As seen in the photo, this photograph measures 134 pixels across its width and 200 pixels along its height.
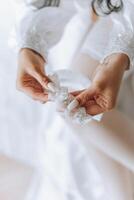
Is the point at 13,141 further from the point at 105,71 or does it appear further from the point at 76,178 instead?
the point at 105,71

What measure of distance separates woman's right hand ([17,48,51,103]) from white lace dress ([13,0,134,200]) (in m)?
0.03

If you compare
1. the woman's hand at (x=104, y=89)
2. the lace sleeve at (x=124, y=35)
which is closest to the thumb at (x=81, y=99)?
the woman's hand at (x=104, y=89)

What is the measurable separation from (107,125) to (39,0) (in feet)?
0.88

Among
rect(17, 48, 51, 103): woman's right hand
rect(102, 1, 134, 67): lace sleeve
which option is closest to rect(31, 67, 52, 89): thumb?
rect(17, 48, 51, 103): woman's right hand

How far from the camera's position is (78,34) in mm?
844

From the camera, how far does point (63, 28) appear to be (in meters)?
0.81

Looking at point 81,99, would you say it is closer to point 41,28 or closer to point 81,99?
point 81,99

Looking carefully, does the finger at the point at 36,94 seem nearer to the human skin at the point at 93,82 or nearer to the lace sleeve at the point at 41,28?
the human skin at the point at 93,82

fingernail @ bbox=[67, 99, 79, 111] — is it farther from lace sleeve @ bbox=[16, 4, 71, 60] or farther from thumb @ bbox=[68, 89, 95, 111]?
lace sleeve @ bbox=[16, 4, 71, 60]

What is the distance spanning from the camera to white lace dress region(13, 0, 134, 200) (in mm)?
715

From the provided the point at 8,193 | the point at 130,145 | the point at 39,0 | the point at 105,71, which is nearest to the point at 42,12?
the point at 39,0

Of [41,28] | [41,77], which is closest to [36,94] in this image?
[41,77]

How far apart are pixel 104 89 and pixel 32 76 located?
0.40ft

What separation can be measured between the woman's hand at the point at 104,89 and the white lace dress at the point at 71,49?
27 mm
